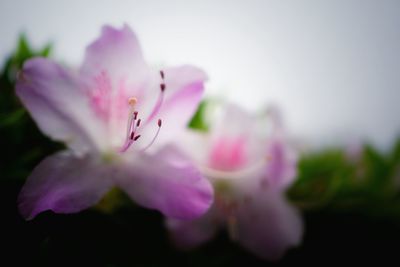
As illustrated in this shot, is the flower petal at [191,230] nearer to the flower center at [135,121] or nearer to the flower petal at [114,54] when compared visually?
the flower center at [135,121]

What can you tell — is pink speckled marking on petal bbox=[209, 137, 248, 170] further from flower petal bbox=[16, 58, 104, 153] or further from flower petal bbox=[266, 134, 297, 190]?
flower petal bbox=[16, 58, 104, 153]

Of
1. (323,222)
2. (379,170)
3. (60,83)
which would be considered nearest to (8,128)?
(60,83)

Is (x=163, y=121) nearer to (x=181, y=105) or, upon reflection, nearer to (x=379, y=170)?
(x=181, y=105)

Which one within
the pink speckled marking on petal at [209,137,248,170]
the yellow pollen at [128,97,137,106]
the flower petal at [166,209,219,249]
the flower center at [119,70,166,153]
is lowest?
the flower petal at [166,209,219,249]

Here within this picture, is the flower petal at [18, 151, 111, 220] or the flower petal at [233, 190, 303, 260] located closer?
the flower petal at [18, 151, 111, 220]

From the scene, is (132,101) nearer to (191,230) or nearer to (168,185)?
(168,185)

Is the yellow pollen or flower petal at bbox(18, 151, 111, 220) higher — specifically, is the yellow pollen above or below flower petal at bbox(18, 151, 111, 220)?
above

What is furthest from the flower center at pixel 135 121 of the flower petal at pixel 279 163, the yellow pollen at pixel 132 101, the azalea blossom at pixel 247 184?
the flower petal at pixel 279 163

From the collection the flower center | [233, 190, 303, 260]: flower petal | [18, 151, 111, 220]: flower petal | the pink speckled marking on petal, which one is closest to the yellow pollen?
the flower center

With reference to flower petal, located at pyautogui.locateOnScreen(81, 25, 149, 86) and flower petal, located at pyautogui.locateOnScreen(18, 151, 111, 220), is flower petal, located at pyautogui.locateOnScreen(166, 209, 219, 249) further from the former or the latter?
flower petal, located at pyautogui.locateOnScreen(81, 25, 149, 86)
